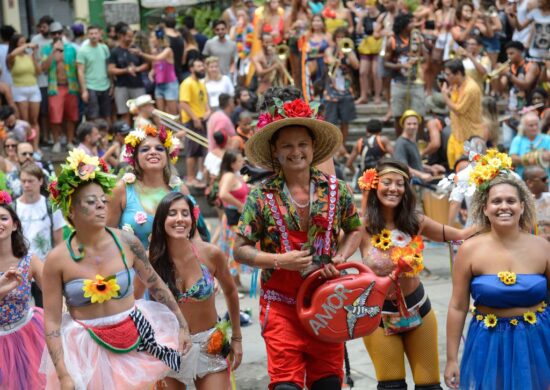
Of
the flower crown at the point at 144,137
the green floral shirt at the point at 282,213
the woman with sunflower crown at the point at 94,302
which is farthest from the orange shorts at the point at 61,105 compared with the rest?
the green floral shirt at the point at 282,213

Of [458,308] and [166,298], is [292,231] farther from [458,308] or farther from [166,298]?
[458,308]

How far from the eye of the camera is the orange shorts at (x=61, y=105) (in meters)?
15.1

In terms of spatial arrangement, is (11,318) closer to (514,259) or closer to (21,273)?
(21,273)

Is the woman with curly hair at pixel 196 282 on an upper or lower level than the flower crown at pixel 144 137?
lower

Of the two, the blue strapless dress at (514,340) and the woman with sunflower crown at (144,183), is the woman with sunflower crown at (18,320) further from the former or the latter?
the blue strapless dress at (514,340)

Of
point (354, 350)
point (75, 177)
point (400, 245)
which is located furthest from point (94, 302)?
point (354, 350)

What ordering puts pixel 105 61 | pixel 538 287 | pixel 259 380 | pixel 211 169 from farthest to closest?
pixel 105 61
pixel 211 169
pixel 259 380
pixel 538 287

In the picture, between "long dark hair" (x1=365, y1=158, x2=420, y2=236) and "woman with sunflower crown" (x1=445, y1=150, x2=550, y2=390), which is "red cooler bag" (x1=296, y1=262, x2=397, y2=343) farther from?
"long dark hair" (x1=365, y1=158, x2=420, y2=236)

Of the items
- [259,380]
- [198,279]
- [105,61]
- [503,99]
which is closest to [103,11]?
[105,61]

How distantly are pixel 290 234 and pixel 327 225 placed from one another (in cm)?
21

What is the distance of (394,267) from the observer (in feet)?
19.8

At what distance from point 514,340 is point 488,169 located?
3.15 feet

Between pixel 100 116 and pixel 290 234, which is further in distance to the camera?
pixel 100 116

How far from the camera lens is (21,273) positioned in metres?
6.06
